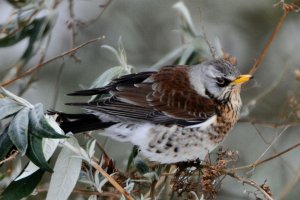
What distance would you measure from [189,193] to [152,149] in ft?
2.31

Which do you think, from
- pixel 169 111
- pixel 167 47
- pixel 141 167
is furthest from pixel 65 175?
pixel 167 47

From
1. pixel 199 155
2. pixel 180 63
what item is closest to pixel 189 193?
pixel 199 155

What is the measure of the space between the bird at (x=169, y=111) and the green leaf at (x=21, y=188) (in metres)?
0.60

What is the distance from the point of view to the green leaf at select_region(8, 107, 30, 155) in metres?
3.45

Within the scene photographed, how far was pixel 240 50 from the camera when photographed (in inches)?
280

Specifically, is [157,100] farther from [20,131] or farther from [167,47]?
[167,47]

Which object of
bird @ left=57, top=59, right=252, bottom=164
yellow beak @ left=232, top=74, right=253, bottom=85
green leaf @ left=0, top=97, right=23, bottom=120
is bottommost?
bird @ left=57, top=59, right=252, bottom=164

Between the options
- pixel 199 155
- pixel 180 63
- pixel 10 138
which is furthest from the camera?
pixel 180 63

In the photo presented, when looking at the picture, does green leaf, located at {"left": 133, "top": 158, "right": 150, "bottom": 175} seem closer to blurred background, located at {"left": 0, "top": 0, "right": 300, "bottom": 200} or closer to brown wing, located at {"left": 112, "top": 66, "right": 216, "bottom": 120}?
brown wing, located at {"left": 112, "top": 66, "right": 216, "bottom": 120}

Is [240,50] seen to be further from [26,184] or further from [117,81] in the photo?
[26,184]

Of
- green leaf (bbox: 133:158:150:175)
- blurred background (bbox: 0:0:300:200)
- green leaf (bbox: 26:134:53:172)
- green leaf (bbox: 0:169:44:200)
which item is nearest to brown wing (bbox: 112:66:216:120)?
green leaf (bbox: 133:158:150:175)

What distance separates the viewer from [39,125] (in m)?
3.54

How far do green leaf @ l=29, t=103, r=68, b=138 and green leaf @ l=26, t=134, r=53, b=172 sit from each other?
0.05m

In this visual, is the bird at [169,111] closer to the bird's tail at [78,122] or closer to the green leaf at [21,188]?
the bird's tail at [78,122]
